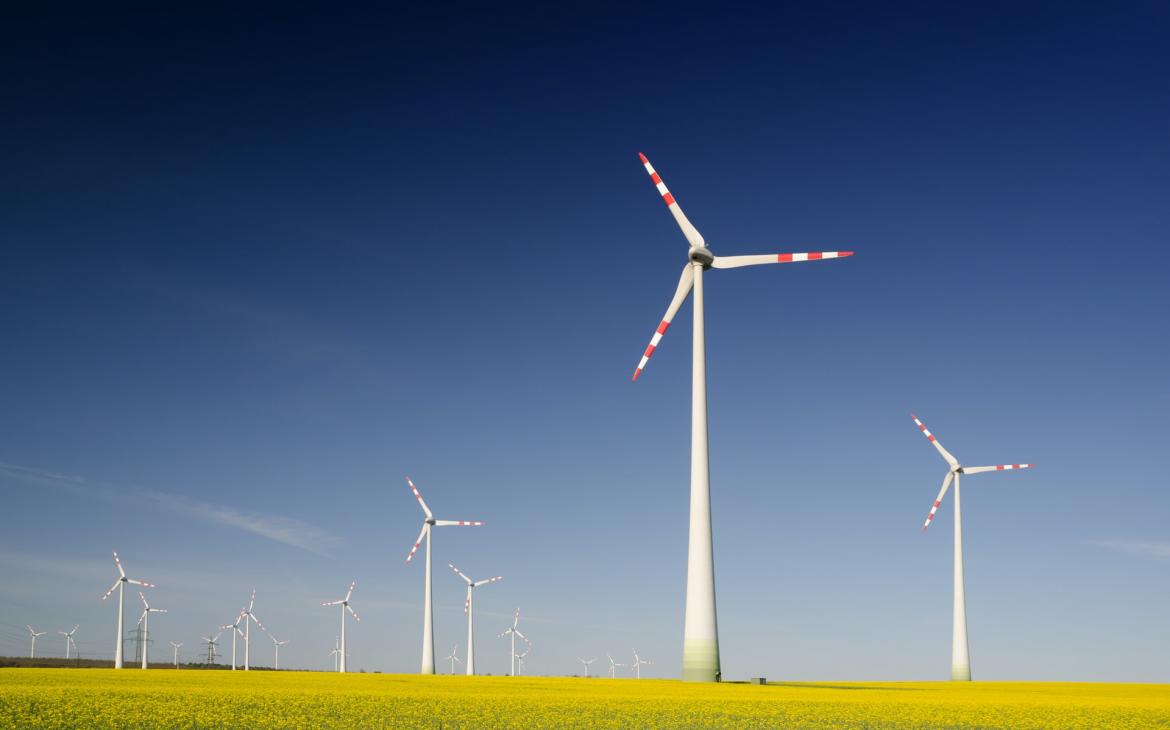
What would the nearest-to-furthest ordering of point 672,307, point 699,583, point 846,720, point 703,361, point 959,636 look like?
point 846,720 → point 699,583 → point 703,361 → point 672,307 → point 959,636

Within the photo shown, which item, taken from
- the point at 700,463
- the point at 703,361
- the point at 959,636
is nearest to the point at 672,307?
the point at 703,361

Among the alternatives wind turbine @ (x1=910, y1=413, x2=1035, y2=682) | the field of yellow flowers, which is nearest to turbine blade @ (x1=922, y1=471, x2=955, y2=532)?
wind turbine @ (x1=910, y1=413, x2=1035, y2=682)

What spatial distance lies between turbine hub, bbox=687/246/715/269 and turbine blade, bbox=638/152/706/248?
0.38 metres

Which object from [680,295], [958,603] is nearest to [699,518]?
[680,295]

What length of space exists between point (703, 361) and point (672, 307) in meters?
8.07

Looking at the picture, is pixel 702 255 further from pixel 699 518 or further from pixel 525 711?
pixel 525 711

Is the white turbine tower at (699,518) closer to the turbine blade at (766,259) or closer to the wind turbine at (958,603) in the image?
the turbine blade at (766,259)

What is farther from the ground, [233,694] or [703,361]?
[703,361]

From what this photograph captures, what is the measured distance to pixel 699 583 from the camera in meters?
57.8

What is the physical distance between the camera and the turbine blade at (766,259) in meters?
68.8

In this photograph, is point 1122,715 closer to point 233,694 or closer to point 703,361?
point 703,361

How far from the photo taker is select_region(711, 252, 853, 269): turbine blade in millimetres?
68812

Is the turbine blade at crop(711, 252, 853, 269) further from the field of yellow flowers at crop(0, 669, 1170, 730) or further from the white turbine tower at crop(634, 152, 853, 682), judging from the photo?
the field of yellow flowers at crop(0, 669, 1170, 730)

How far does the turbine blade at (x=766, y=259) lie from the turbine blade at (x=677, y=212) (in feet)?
6.22
